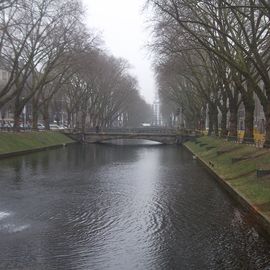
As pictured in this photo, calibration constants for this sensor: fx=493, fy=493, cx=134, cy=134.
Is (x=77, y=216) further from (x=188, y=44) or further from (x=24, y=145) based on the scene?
(x=24, y=145)

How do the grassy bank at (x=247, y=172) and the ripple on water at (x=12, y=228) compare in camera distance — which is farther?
the grassy bank at (x=247, y=172)

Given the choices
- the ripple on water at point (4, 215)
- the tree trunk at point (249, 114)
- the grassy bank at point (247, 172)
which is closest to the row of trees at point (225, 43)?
the tree trunk at point (249, 114)

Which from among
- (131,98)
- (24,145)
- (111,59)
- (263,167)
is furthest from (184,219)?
(131,98)

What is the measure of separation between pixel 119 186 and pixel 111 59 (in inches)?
2497

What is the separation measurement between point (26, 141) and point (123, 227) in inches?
1547

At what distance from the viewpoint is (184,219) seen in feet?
54.1

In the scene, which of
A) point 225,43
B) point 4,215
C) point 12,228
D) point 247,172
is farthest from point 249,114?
point 12,228

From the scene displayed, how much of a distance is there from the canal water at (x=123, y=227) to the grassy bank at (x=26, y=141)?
763 inches

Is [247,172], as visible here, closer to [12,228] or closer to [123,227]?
[123,227]

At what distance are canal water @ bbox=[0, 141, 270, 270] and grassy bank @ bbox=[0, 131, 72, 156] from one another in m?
19.4

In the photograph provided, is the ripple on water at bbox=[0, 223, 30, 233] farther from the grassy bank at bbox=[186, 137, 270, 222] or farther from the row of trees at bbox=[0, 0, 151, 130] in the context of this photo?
the row of trees at bbox=[0, 0, 151, 130]

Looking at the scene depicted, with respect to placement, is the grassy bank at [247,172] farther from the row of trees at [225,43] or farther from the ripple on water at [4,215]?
the ripple on water at [4,215]

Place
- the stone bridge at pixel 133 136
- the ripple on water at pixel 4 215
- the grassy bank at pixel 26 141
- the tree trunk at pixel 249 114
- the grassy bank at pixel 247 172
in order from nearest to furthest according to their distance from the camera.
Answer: the ripple on water at pixel 4 215 < the grassy bank at pixel 247 172 < the tree trunk at pixel 249 114 < the grassy bank at pixel 26 141 < the stone bridge at pixel 133 136

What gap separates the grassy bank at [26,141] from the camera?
149ft
